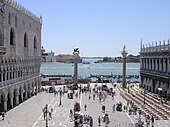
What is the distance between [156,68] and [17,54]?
21.6 metres

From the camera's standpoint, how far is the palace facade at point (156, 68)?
164ft

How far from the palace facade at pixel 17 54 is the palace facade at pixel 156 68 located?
17958mm

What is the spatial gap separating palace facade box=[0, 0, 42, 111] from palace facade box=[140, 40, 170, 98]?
58.9 feet

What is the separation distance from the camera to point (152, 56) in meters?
58.4

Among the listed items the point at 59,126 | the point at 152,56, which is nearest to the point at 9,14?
the point at 59,126

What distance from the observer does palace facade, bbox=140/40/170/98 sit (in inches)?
1967

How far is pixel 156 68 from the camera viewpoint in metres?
55.7

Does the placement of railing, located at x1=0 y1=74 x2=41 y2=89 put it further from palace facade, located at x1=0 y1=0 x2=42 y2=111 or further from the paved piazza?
the paved piazza

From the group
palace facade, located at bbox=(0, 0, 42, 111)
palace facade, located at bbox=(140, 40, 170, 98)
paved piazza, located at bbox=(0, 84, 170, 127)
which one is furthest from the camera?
palace facade, located at bbox=(140, 40, 170, 98)

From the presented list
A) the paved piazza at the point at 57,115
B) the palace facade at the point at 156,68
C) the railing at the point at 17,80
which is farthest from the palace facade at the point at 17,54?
the palace facade at the point at 156,68

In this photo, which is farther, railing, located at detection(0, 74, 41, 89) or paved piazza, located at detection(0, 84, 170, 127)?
railing, located at detection(0, 74, 41, 89)

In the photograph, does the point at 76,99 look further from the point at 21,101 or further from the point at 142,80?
the point at 142,80

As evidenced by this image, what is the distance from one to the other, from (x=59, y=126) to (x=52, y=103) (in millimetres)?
14753

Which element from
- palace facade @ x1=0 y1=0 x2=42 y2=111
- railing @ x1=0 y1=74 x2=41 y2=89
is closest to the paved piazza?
palace facade @ x1=0 y1=0 x2=42 y2=111
